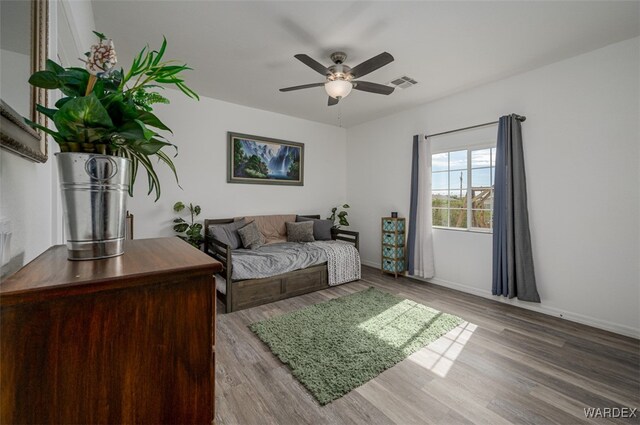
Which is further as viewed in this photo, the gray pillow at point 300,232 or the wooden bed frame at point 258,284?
the gray pillow at point 300,232

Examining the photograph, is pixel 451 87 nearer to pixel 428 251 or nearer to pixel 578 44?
pixel 578 44

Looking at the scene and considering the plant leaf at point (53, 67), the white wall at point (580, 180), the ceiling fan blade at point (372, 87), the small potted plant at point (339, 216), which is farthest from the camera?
the small potted plant at point (339, 216)

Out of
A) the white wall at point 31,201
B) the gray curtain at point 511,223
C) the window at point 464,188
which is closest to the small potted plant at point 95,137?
the white wall at point 31,201

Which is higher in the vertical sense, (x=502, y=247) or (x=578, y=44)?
(x=578, y=44)

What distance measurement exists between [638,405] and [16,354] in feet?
9.68

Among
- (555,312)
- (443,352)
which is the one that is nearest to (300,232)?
(443,352)

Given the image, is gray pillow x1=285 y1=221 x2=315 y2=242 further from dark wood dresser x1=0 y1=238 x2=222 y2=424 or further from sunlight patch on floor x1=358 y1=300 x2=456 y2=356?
dark wood dresser x1=0 y1=238 x2=222 y2=424

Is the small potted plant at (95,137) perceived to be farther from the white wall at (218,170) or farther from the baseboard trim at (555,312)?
A: the baseboard trim at (555,312)

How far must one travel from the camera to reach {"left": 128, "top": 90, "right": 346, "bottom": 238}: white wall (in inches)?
140

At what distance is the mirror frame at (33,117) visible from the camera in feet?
1.89

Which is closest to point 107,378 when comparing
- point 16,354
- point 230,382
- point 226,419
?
point 16,354

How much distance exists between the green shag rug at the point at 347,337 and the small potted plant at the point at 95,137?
161cm

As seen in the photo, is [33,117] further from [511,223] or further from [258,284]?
[511,223]

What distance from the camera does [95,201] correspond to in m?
0.67
